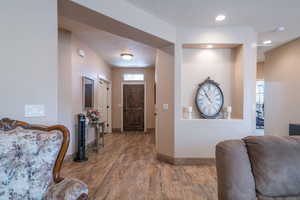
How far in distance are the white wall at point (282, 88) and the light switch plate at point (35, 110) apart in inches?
197

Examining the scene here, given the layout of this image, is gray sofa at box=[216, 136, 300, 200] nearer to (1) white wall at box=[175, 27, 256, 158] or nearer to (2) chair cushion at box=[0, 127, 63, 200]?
(2) chair cushion at box=[0, 127, 63, 200]

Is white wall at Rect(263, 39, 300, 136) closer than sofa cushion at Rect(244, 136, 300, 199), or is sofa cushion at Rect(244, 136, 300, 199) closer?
sofa cushion at Rect(244, 136, 300, 199)

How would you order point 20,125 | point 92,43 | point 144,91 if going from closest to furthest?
1. point 20,125
2. point 92,43
3. point 144,91

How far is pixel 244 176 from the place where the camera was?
1258 mm

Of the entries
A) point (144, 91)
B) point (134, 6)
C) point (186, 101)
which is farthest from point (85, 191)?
point (144, 91)

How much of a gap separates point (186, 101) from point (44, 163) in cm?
296

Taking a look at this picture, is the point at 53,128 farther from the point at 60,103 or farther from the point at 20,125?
the point at 60,103

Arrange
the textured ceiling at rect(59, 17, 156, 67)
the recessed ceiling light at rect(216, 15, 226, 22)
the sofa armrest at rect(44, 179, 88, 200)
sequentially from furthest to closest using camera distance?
the textured ceiling at rect(59, 17, 156, 67) < the recessed ceiling light at rect(216, 15, 226, 22) < the sofa armrest at rect(44, 179, 88, 200)

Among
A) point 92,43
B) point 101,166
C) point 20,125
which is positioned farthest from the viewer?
point 92,43

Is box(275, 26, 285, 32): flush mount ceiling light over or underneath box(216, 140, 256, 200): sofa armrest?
over

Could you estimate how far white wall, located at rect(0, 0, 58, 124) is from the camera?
1.53m

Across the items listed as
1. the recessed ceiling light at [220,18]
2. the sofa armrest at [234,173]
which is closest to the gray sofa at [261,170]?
the sofa armrest at [234,173]

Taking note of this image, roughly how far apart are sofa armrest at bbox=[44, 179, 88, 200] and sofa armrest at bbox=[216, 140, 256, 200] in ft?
3.32

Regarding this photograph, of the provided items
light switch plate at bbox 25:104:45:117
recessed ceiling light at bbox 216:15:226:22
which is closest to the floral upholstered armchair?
light switch plate at bbox 25:104:45:117
